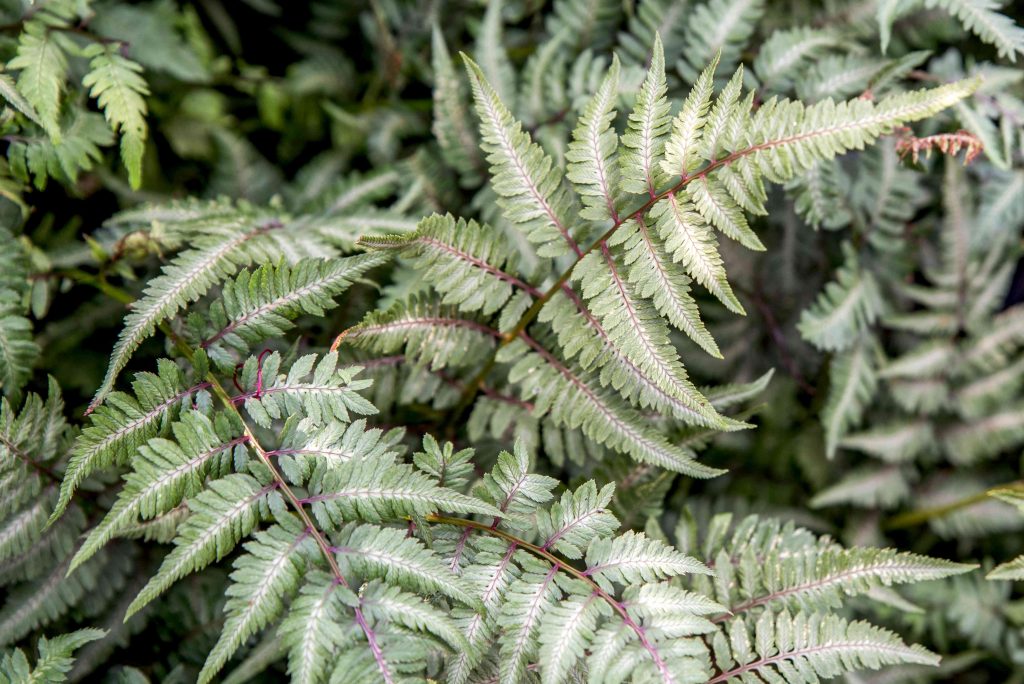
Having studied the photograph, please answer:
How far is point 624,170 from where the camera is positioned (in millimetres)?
1773

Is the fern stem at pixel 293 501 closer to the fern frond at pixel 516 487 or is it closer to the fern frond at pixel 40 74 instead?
the fern frond at pixel 516 487

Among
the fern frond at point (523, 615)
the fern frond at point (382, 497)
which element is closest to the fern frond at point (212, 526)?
the fern frond at point (382, 497)

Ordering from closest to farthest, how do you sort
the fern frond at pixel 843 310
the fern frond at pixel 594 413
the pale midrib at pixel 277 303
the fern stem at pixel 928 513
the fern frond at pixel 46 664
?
the fern frond at pixel 46 664
the pale midrib at pixel 277 303
the fern frond at pixel 594 413
the fern frond at pixel 843 310
the fern stem at pixel 928 513

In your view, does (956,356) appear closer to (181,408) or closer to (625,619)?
(625,619)

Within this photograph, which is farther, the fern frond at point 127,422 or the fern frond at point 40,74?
the fern frond at point 40,74

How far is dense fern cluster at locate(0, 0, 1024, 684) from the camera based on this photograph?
5.49ft

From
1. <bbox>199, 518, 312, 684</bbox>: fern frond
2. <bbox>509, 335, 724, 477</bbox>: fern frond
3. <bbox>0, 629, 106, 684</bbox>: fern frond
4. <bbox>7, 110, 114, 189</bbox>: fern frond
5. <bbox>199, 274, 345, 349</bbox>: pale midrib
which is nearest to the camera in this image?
<bbox>199, 518, 312, 684</bbox>: fern frond

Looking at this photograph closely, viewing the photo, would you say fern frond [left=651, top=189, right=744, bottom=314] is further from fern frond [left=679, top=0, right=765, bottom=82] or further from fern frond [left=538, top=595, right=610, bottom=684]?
fern frond [left=679, top=0, right=765, bottom=82]

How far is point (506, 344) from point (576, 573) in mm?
622

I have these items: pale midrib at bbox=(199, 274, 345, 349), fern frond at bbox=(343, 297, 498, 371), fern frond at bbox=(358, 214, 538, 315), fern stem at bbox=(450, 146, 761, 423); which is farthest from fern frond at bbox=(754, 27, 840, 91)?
pale midrib at bbox=(199, 274, 345, 349)

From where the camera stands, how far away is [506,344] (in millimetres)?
2059

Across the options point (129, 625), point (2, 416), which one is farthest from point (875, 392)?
point (2, 416)

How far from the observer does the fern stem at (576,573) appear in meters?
1.66

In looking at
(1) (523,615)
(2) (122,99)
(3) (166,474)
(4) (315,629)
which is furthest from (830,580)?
(2) (122,99)
